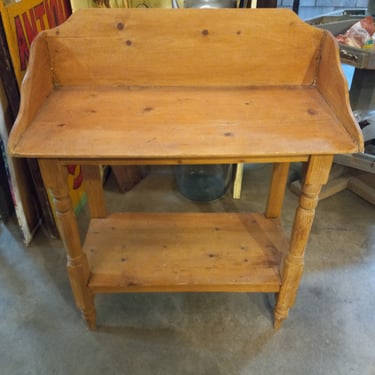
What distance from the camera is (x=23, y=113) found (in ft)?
3.34

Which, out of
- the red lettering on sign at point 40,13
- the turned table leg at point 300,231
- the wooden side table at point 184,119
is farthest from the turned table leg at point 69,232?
the red lettering on sign at point 40,13

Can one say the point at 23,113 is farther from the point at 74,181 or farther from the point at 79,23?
the point at 74,181

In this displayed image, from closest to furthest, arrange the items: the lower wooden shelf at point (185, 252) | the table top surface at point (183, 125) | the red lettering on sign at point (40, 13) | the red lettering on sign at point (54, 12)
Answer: the table top surface at point (183, 125), the lower wooden shelf at point (185, 252), the red lettering on sign at point (40, 13), the red lettering on sign at point (54, 12)

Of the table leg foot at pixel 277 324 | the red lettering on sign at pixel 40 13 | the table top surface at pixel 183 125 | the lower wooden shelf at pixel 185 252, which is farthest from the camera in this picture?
the red lettering on sign at pixel 40 13

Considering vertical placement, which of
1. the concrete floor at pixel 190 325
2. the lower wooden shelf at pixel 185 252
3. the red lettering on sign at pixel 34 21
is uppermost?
the red lettering on sign at pixel 34 21

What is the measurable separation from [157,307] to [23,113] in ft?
3.14

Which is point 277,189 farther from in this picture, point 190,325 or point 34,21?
point 34,21

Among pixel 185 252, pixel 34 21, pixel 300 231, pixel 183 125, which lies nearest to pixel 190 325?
pixel 185 252

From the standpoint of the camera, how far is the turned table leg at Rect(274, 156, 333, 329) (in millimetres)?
1035

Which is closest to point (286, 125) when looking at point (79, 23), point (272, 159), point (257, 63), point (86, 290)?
point (272, 159)

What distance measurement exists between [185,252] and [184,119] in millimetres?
580

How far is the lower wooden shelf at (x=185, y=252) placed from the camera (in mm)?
1331

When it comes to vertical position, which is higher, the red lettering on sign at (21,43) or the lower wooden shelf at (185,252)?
the red lettering on sign at (21,43)

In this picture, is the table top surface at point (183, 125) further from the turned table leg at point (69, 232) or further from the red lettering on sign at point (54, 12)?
the red lettering on sign at point (54, 12)
